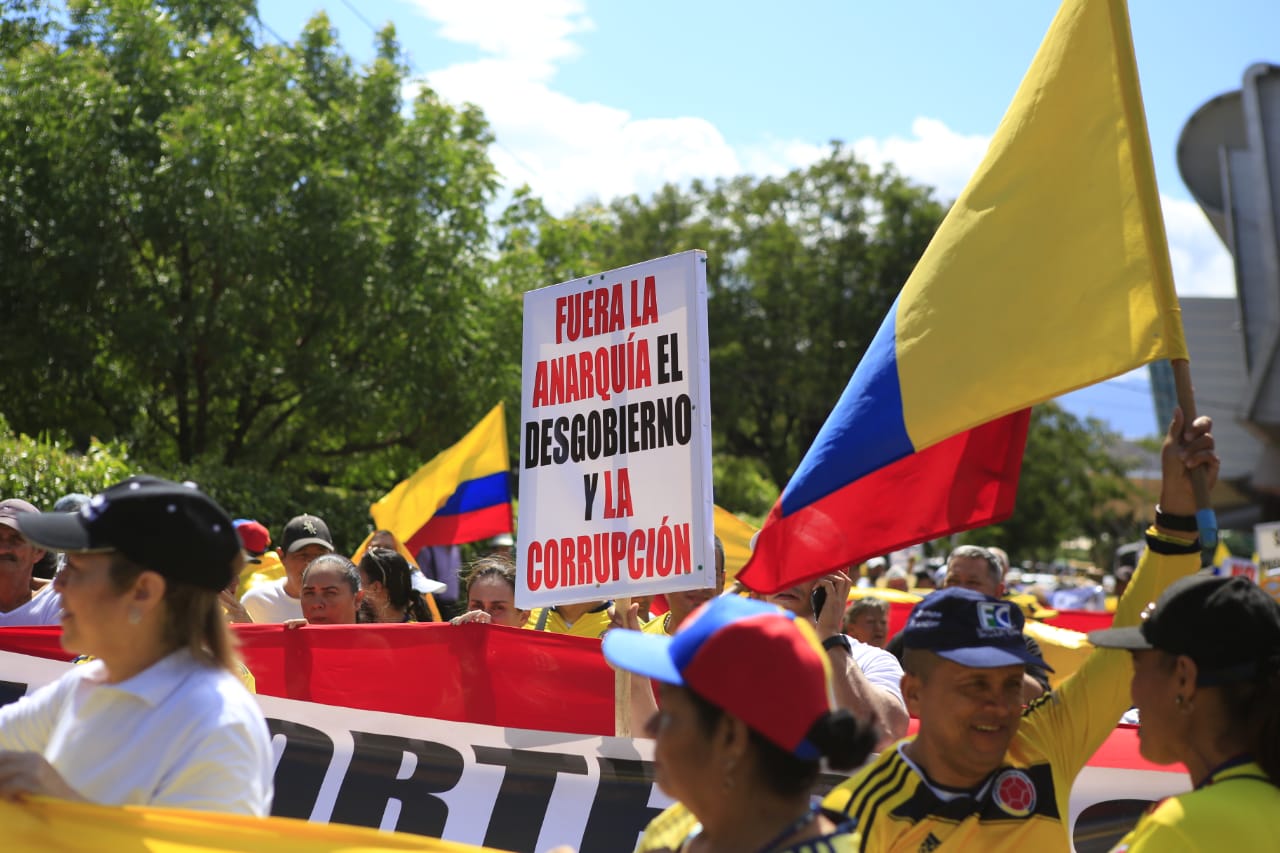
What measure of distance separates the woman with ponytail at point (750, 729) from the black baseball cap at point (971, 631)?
1.08 meters

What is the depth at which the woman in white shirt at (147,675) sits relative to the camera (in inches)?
100

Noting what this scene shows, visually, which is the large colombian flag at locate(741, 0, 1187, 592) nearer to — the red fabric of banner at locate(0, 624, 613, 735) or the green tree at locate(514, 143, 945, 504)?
the red fabric of banner at locate(0, 624, 613, 735)

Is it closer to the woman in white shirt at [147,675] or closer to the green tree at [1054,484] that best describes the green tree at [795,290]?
the green tree at [1054,484]

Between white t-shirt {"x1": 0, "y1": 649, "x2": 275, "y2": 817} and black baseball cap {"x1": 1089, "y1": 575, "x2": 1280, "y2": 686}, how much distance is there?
1.85 m

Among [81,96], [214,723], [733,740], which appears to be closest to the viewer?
[733,740]

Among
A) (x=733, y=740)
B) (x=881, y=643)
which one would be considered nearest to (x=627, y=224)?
(x=881, y=643)

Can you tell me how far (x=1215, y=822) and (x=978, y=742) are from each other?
0.90 m

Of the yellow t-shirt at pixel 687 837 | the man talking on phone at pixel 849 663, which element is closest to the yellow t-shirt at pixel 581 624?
the man talking on phone at pixel 849 663

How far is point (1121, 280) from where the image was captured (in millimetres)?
4277

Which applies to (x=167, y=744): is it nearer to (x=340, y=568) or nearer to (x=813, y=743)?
(x=813, y=743)

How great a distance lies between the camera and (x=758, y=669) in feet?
7.54

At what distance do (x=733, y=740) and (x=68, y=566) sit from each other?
4.41 feet

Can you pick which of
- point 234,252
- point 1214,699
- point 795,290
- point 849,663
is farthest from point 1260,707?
point 795,290

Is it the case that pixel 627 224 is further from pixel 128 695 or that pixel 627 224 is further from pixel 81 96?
pixel 128 695
